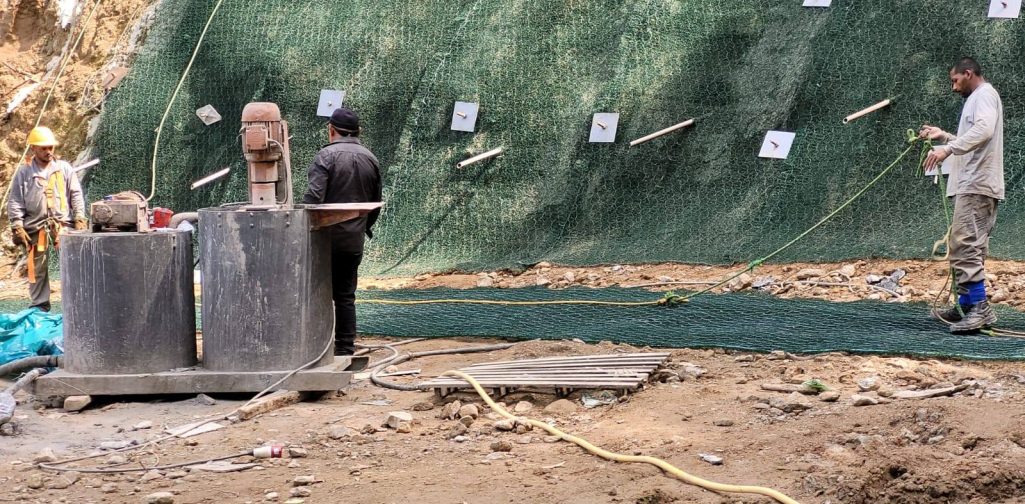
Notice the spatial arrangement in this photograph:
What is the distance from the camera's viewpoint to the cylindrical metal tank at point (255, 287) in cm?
678

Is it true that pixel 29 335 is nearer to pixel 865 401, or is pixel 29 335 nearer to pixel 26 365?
pixel 26 365

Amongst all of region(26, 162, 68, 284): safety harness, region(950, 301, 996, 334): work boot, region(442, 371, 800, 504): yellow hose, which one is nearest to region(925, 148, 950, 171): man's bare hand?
region(950, 301, 996, 334): work boot

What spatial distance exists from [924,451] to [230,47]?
34.4 feet

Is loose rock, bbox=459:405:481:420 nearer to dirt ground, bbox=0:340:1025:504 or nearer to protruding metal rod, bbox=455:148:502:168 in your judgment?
dirt ground, bbox=0:340:1025:504

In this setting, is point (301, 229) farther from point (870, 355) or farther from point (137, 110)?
point (137, 110)

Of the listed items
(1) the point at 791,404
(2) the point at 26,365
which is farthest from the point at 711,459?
(2) the point at 26,365

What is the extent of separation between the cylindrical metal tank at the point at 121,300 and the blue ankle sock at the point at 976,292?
5.03 m

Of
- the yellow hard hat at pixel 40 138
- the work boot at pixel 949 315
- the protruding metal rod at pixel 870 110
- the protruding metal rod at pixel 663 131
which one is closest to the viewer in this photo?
the work boot at pixel 949 315

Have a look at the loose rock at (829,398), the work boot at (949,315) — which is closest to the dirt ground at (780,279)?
the work boot at (949,315)

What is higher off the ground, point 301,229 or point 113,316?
point 301,229

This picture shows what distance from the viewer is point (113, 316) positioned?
6.78 metres

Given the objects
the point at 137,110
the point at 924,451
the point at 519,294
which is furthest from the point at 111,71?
the point at 924,451

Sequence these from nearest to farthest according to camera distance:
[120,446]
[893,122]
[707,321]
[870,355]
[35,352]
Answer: [120,446]
[870,355]
[35,352]
[707,321]
[893,122]

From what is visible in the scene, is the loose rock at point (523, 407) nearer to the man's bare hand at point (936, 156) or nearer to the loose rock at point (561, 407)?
the loose rock at point (561, 407)
